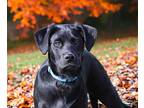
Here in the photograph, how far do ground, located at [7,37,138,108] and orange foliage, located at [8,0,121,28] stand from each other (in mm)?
129

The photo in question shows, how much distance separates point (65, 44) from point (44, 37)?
0.09 meters

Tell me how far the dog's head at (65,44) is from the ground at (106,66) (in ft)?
1.37

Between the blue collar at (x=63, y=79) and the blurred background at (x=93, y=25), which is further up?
the blurred background at (x=93, y=25)

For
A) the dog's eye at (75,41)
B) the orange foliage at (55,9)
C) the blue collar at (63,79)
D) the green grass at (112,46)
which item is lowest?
the blue collar at (63,79)

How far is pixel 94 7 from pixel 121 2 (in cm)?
13

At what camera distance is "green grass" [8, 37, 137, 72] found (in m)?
2.14

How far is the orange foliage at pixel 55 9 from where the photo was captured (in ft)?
7.14

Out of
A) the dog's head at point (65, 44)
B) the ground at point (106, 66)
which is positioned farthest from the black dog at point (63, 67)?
the ground at point (106, 66)

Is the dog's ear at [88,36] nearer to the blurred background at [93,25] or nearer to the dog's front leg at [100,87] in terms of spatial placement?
the dog's front leg at [100,87]

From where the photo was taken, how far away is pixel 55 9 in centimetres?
219

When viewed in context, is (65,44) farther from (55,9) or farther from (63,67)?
(55,9)

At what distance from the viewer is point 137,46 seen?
2.15 metres

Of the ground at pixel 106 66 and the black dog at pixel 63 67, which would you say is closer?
the black dog at pixel 63 67
